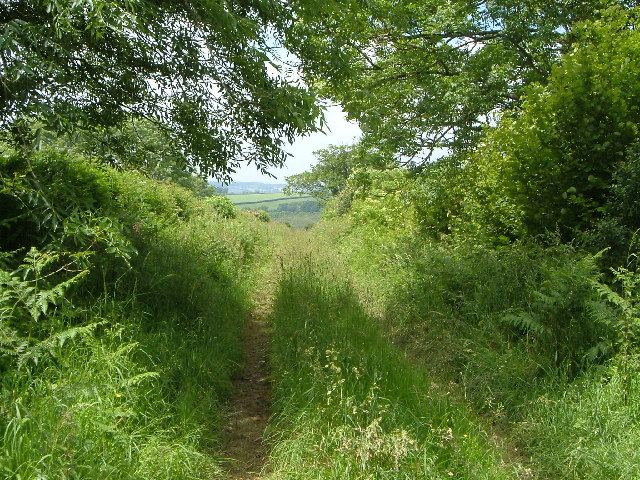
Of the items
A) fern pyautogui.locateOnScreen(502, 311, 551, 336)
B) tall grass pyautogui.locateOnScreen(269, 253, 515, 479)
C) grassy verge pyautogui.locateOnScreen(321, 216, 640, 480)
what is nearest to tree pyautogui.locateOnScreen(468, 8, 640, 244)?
grassy verge pyautogui.locateOnScreen(321, 216, 640, 480)

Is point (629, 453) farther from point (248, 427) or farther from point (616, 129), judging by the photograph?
point (616, 129)

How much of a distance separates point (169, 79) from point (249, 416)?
13.7 feet

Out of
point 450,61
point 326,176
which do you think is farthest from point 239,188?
point 450,61

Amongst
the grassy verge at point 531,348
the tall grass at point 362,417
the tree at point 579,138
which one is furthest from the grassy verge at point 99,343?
the tree at point 579,138

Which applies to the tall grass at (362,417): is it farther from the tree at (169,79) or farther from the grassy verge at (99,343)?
the tree at (169,79)

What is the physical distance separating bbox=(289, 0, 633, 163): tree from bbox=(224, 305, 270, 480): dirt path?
5.40 metres

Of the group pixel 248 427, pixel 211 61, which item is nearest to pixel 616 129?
pixel 211 61

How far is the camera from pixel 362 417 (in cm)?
424

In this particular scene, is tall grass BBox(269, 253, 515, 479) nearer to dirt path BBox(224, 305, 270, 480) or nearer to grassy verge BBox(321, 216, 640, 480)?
dirt path BBox(224, 305, 270, 480)

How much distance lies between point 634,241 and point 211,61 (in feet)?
17.8

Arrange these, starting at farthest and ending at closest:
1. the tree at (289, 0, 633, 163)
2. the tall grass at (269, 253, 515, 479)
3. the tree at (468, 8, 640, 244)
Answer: the tree at (289, 0, 633, 163) → the tree at (468, 8, 640, 244) → the tall grass at (269, 253, 515, 479)

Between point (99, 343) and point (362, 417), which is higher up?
point (99, 343)

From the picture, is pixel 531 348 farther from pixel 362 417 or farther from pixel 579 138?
pixel 579 138

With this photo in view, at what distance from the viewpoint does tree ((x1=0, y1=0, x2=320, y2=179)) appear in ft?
14.8
